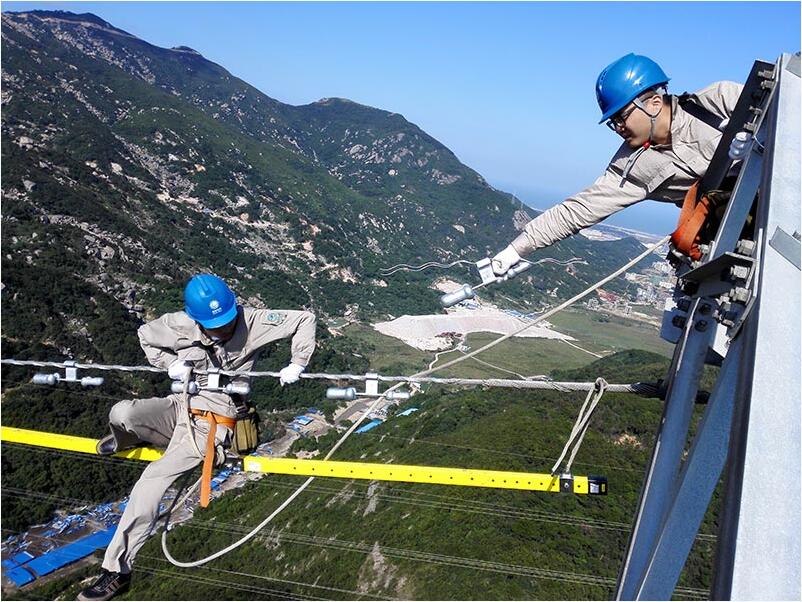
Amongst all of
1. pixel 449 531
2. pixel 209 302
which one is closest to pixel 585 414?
pixel 209 302

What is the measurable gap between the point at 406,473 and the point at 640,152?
305 centimetres

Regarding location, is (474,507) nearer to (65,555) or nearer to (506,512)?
(506,512)

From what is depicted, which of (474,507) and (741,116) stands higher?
(741,116)

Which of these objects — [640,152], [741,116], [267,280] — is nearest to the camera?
[741,116]

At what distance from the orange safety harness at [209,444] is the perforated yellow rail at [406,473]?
1.21 ft

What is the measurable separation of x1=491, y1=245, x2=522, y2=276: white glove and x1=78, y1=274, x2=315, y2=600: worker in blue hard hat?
184 cm

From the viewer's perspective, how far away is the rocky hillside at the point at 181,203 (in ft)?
190

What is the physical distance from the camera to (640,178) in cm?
386

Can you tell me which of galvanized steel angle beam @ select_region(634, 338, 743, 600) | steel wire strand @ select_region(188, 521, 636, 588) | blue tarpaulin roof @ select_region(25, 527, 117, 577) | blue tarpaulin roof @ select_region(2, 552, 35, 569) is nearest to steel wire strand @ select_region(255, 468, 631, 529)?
steel wire strand @ select_region(188, 521, 636, 588)

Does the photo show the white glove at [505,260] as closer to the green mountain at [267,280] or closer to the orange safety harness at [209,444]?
the orange safety harness at [209,444]

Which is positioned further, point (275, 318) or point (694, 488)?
point (275, 318)

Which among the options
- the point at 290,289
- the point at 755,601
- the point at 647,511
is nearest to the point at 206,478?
the point at 647,511

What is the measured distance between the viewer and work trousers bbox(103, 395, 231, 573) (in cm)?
461

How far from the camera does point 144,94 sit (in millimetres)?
130000
